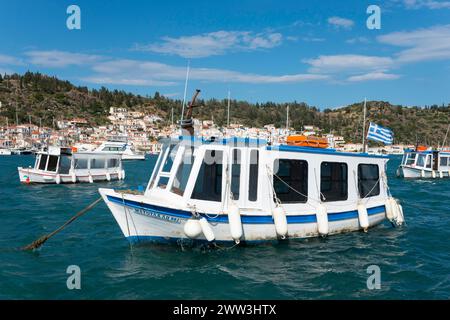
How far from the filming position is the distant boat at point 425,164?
39562 mm

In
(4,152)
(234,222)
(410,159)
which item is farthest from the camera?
(4,152)

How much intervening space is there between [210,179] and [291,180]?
2.68 meters

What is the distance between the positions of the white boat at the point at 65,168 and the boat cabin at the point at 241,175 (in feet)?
69.6

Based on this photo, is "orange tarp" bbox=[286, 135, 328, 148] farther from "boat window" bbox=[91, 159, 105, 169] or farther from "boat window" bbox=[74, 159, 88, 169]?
"boat window" bbox=[91, 159, 105, 169]

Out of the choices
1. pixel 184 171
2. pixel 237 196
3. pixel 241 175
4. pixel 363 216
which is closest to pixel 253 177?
pixel 241 175

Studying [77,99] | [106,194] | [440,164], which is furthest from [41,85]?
[106,194]

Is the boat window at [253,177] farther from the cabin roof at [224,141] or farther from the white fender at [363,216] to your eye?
the white fender at [363,216]

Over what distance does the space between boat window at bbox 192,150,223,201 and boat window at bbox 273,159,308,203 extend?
5.86 feet

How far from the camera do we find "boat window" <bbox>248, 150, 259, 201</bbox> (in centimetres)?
1173

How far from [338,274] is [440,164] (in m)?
36.3

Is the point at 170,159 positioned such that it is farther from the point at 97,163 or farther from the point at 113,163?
the point at 113,163

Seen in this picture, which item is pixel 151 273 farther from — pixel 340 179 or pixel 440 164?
pixel 440 164

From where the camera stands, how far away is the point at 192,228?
10344mm

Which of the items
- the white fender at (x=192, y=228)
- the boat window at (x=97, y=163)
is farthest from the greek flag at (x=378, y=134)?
A: the boat window at (x=97, y=163)
